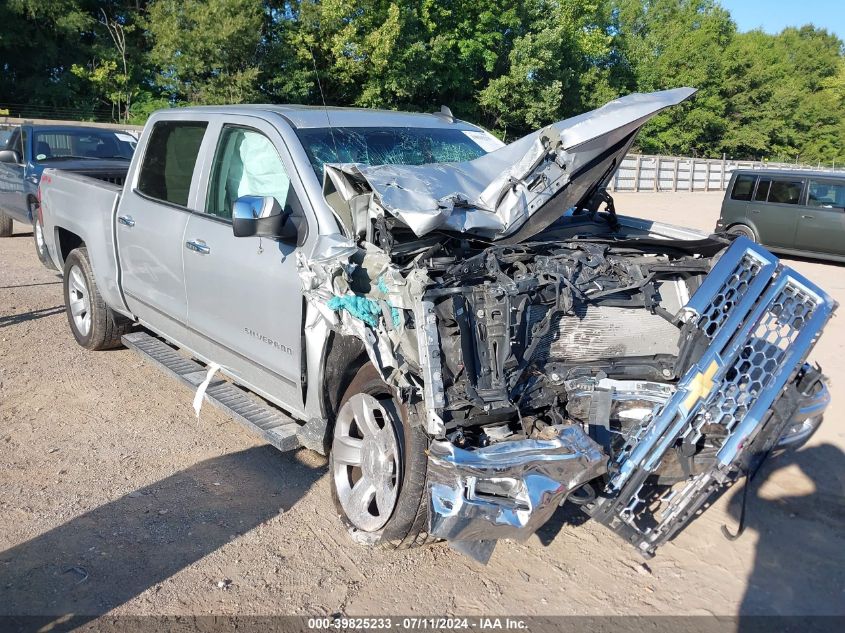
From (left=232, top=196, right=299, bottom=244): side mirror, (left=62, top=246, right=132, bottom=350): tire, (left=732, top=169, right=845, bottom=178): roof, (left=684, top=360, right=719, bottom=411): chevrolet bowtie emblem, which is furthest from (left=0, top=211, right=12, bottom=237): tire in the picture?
(left=732, top=169, right=845, bottom=178): roof

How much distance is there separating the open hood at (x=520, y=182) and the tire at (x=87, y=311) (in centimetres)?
328

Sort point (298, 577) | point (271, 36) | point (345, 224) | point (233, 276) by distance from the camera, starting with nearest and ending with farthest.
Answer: point (298, 577) → point (345, 224) → point (233, 276) → point (271, 36)

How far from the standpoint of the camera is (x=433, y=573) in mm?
3359

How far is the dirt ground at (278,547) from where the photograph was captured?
3160mm

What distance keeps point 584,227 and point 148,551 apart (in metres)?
3.00

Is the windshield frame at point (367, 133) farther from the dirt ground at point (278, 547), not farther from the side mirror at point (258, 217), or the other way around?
the dirt ground at point (278, 547)

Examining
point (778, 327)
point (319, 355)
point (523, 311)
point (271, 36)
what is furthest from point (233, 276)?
point (271, 36)

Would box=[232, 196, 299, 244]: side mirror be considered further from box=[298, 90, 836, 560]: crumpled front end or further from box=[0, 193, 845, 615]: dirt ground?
box=[0, 193, 845, 615]: dirt ground

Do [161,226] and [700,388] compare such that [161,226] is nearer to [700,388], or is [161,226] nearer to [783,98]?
[700,388]

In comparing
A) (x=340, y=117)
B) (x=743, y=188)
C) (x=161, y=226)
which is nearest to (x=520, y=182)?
(x=340, y=117)

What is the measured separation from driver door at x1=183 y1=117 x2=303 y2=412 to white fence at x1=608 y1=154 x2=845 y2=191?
27.8 meters

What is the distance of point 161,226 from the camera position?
495 cm

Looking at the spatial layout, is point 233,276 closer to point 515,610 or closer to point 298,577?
point 298,577

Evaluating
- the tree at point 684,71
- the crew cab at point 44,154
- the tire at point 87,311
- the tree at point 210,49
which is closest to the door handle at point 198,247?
→ the tire at point 87,311
